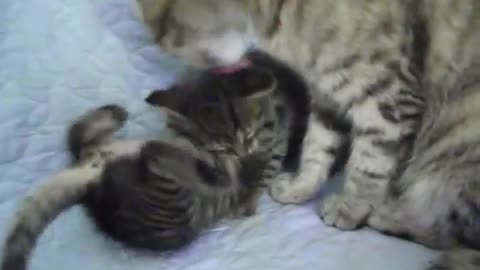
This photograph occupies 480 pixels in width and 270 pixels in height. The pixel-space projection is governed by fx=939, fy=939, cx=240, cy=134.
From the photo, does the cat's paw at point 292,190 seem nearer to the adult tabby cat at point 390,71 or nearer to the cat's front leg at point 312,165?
the cat's front leg at point 312,165

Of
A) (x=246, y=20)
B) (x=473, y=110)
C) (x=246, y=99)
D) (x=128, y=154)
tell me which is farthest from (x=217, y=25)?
(x=473, y=110)

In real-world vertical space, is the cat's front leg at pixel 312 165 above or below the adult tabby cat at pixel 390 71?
below

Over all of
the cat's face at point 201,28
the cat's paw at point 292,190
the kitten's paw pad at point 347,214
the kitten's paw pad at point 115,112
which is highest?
the cat's face at point 201,28

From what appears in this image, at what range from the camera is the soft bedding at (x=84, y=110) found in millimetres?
1634

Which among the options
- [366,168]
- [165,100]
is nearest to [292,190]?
[366,168]

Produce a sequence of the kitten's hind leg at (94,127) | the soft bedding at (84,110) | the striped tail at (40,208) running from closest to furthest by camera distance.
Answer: the striped tail at (40,208)
the soft bedding at (84,110)
the kitten's hind leg at (94,127)

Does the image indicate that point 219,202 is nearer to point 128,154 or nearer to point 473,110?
point 128,154

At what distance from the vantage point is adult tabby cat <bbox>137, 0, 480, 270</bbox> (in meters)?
1.56

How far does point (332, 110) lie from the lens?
1.75 m

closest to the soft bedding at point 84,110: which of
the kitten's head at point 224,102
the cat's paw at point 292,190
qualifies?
the cat's paw at point 292,190

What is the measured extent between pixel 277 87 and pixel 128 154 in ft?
1.09

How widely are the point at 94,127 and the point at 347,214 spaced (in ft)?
1.63

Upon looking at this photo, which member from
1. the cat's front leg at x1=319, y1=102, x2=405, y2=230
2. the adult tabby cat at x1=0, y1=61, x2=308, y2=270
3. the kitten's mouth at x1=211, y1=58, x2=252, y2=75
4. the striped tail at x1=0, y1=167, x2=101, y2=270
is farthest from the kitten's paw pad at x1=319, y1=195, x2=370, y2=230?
the striped tail at x1=0, y1=167, x2=101, y2=270

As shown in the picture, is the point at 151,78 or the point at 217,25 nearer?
the point at 217,25
